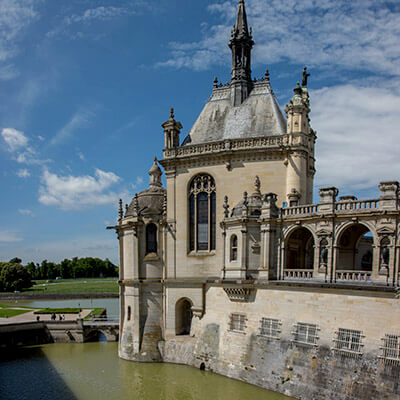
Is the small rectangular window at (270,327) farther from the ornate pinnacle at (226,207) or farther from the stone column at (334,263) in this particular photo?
the ornate pinnacle at (226,207)

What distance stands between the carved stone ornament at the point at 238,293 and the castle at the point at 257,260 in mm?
90

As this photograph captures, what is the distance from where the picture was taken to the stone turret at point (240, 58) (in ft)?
104

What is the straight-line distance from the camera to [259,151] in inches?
1085

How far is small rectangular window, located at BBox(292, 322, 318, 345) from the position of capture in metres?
20.8

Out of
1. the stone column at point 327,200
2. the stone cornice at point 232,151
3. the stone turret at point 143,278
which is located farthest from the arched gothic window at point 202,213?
the stone column at point 327,200

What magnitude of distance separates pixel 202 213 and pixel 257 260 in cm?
679

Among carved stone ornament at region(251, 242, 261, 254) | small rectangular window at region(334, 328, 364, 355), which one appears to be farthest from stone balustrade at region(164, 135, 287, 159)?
small rectangular window at region(334, 328, 364, 355)

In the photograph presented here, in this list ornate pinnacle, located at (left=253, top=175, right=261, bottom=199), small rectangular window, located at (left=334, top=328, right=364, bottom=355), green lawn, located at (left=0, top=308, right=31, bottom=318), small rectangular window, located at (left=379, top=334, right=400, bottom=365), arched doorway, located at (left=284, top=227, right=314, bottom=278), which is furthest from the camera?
green lawn, located at (left=0, top=308, right=31, bottom=318)

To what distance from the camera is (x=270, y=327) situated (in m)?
23.0

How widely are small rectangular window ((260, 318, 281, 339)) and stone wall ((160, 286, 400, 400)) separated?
22 centimetres

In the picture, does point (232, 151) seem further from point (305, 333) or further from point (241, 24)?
point (305, 333)

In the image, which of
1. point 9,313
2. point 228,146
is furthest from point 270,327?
A: point 9,313

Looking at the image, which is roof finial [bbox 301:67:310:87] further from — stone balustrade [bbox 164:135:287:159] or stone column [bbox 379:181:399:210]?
stone column [bbox 379:181:399:210]

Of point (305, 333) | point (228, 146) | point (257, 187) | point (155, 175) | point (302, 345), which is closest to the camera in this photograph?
point (302, 345)
